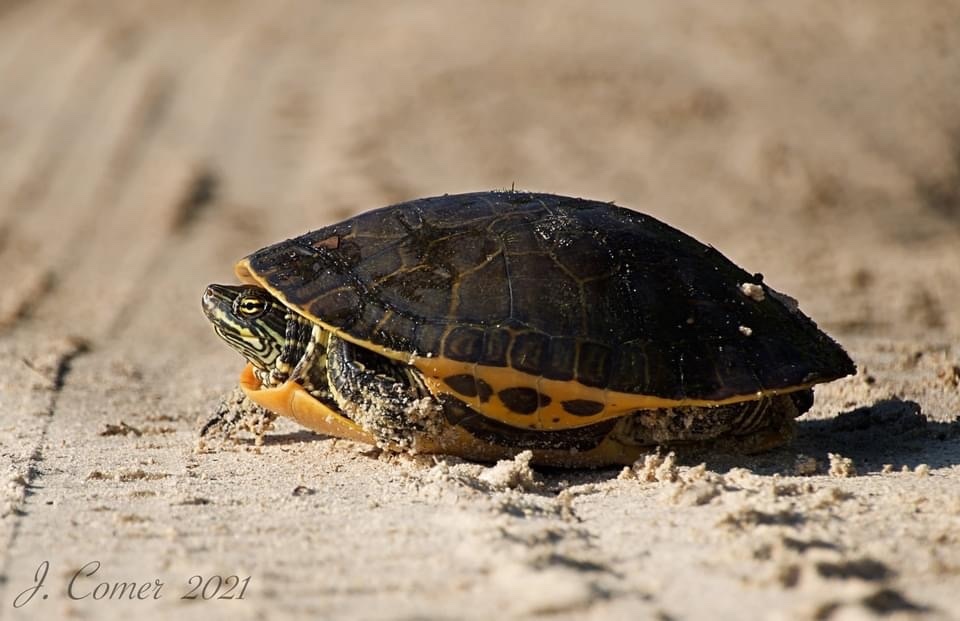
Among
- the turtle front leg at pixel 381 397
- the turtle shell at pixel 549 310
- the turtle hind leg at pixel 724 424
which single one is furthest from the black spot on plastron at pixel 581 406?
the turtle front leg at pixel 381 397

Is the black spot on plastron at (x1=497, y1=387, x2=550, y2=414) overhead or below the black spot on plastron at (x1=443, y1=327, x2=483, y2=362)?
below

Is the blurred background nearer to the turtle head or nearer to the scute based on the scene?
the turtle head

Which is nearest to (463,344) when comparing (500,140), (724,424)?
(724,424)

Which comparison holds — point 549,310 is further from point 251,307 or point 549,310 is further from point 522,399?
point 251,307
